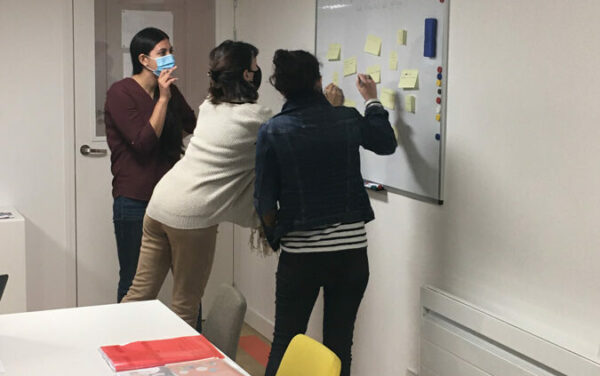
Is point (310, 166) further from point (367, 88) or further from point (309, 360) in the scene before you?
point (309, 360)

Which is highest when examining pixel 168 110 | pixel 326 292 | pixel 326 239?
pixel 168 110

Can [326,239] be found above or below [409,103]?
below

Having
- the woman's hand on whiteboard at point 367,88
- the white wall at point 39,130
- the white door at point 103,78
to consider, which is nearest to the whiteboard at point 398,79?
the woman's hand on whiteboard at point 367,88

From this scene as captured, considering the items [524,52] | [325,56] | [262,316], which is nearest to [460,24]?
[524,52]

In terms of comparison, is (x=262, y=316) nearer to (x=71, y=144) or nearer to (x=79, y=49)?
(x=71, y=144)

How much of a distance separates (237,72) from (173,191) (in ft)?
1.69

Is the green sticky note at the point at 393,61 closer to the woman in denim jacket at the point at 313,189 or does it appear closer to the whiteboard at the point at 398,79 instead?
the whiteboard at the point at 398,79

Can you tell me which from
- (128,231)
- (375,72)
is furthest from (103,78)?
(375,72)

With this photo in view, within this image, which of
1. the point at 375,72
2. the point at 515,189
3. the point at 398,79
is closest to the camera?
the point at 515,189

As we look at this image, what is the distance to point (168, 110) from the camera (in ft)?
11.8

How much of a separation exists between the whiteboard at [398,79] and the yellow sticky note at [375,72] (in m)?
0.02

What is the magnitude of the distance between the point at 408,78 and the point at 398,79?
75mm

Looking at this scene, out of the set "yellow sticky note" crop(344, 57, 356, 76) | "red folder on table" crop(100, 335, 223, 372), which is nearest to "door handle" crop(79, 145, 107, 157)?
"yellow sticky note" crop(344, 57, 356, 76)

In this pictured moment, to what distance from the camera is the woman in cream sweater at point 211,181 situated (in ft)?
9.43
